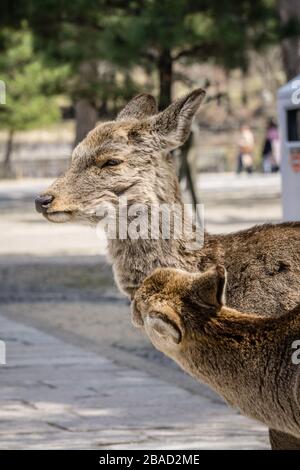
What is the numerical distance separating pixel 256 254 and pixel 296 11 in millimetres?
23418

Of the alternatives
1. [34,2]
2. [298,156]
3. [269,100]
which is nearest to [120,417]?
[298,156]

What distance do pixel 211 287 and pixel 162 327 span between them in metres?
0.20

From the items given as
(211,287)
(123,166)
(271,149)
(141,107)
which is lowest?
(211,287)

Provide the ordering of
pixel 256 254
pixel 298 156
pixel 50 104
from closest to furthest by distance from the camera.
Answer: pixel 256 254
pixel 298 156
pixel 50 104

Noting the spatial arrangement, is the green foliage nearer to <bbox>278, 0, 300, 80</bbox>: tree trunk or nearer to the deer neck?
<bbox>278, 0, 300, 80</bbox>: tree trunk

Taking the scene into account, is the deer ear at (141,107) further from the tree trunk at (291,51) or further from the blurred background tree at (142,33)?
the tree trunk at (291,51)

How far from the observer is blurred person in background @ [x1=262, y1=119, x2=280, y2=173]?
46500mm

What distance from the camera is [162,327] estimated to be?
4.10 metres

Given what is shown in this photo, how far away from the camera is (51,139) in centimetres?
6962

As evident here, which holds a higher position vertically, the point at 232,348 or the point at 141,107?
the point at 141,107

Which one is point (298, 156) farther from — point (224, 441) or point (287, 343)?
point (287, 343)

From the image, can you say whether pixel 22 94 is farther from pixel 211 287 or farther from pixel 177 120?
pixel 211 287

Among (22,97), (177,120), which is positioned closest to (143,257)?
(177,120)

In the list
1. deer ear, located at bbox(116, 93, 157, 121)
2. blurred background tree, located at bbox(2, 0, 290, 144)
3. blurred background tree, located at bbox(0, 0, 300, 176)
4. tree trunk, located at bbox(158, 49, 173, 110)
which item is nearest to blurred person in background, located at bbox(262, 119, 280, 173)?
blurred background tree, located at bbox(0, 0, 300, 176)
